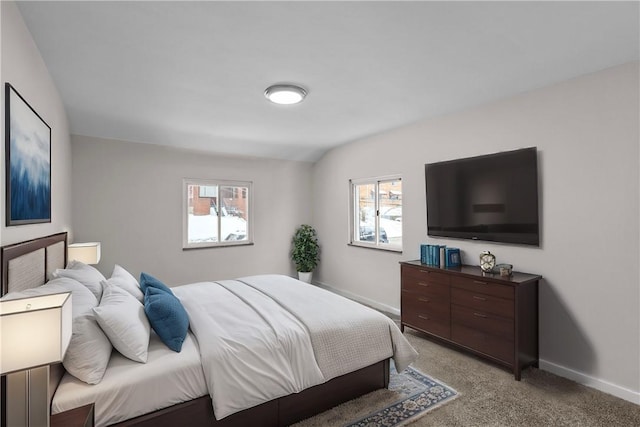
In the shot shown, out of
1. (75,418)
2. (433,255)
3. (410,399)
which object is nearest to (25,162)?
(75,418)

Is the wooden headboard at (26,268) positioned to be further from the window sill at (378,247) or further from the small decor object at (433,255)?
the window sill at (378,247)

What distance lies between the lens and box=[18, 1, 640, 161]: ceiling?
1811 mm

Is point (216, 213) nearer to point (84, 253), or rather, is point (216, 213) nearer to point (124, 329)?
point (84, 253)

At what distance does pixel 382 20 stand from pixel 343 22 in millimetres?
229

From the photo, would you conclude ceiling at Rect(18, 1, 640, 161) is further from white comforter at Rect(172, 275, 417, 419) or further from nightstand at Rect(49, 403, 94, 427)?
nightstand at Rect(49, 403, 94, 427)

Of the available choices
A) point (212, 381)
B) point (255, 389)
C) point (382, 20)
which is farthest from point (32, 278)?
point (382, 20)

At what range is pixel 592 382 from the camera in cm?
260

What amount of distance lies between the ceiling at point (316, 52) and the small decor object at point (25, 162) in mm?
547

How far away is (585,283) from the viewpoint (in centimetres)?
266

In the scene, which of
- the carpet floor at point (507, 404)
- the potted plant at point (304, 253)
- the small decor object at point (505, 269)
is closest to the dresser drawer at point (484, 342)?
the carpet floor at point (507, 404)

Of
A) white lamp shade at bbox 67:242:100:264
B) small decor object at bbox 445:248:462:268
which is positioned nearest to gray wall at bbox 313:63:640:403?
small decor object at bbox 445:248:462:268

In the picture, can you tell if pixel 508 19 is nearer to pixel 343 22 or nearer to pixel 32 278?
pixel 343 22

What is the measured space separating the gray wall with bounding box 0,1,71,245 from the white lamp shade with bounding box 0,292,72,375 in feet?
2.08

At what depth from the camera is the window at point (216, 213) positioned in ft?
16.3
